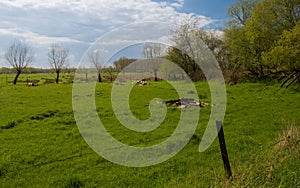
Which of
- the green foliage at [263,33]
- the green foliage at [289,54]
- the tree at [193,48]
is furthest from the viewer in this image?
the tree at [193,48]

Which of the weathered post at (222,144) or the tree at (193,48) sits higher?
the tree at (193,48)

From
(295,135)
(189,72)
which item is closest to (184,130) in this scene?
(295,135)

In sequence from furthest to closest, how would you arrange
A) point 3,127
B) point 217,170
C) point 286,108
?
point 286,108 → point 3,127 → point 217,170

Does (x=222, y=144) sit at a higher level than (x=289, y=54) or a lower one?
lower

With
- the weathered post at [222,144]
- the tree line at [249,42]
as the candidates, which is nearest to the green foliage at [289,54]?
the tree line at [249,42]

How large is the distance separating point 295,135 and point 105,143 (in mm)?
6408

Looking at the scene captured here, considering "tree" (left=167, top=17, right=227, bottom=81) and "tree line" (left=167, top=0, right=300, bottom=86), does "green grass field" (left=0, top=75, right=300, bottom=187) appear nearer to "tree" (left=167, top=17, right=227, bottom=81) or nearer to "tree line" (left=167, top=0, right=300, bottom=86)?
"tree line" (left=167, top=0, right=300, bottom=86)

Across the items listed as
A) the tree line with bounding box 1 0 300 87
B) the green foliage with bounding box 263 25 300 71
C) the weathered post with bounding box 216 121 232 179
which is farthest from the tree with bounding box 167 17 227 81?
the weathered post with bounding box 216 121 232 179

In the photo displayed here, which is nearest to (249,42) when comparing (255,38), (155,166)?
(255,38)

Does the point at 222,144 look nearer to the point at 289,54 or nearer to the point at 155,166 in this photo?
the point at 155,166

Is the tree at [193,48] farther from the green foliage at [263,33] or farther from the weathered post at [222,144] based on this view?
the weathered post at [222,144]

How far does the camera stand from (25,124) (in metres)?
13.6

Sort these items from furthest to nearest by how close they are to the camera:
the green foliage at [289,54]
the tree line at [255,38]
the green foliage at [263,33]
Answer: the green foliage at [263,33] < the tree line at [255,38] < the green foliage at [289,54]

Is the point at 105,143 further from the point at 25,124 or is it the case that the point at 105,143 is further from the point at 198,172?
the point at 25,124
